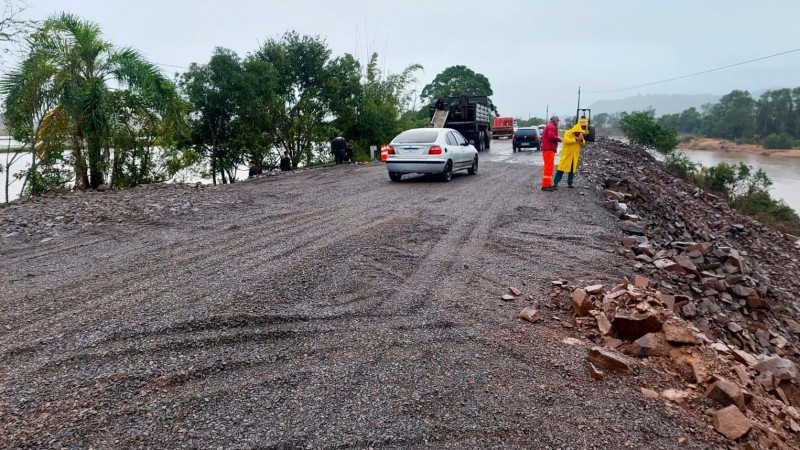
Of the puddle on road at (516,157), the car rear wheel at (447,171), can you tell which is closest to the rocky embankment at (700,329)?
the car rear wheel at (447,171)

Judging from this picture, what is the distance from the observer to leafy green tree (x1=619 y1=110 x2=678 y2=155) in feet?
136

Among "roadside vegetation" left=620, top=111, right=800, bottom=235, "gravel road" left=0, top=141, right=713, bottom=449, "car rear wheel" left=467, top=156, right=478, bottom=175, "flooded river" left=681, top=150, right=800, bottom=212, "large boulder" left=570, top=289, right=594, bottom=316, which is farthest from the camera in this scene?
"flooded river" left=681, top=150, right=800, bottom=212

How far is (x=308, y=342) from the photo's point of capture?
4316 millimetres

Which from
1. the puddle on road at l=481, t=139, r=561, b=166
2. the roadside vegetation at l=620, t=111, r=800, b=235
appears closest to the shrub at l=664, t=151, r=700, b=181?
the roadside vegetation at l=620, t=111, r=800, b=235

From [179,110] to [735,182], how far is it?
33.3 metres

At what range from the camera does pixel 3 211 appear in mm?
9992

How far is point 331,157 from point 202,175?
583cm

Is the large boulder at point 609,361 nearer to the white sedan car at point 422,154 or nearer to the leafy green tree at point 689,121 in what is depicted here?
the white sedan car at point 422,154

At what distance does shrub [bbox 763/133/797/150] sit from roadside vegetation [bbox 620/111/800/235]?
33907 mm

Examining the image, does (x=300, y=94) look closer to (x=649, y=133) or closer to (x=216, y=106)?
(x=216, y=106)

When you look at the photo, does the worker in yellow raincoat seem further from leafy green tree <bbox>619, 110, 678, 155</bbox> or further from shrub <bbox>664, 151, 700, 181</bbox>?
leafy green tree <bbox>619, 110, 678, 155</bbox>

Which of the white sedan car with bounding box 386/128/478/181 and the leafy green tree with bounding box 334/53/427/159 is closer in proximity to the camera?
the white sedan car with bounding box 386/128/478/181

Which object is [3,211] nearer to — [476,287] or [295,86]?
[476,287]

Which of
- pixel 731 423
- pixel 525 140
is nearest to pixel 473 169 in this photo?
pixel 731 423
